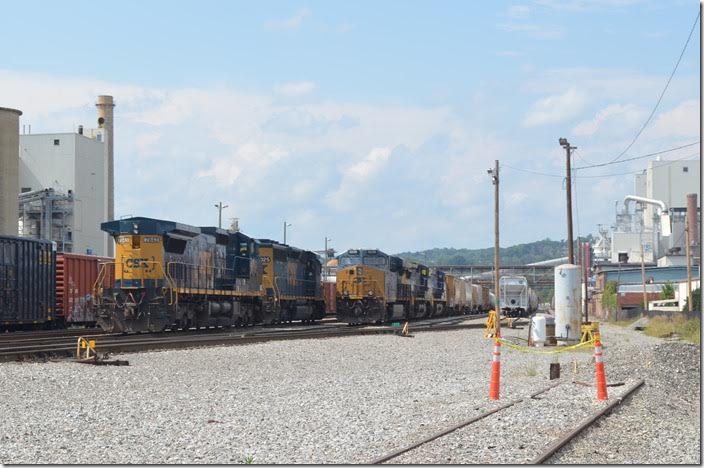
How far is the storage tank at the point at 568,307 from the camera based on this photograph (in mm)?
28281

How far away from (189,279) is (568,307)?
12013 mm

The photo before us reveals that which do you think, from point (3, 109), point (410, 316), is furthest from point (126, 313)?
point (3, 109)

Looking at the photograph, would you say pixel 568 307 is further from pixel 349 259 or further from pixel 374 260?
pixel 349 259

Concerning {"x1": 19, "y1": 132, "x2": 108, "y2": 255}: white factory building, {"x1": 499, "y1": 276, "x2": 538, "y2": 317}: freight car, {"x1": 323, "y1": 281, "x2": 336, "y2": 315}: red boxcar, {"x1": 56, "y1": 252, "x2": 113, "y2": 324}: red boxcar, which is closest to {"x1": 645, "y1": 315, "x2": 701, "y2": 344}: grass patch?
{"x1": 499, "y1": 276, "x2": 538, "y2": 317}: freight car

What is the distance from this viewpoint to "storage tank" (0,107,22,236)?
70.1 metres

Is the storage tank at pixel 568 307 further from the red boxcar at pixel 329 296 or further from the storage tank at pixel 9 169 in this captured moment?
the storage tank at pixel 9 169

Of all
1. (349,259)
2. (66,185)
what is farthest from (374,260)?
(66,185)

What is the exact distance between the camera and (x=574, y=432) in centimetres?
1071

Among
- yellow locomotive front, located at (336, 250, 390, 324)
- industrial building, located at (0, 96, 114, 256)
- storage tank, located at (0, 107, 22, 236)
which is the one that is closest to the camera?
yellow locomotive front, located at (336, 250, 390, 324)

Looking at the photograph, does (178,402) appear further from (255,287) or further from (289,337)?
(255,287)

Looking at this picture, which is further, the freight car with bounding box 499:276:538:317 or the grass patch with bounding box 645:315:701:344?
the freight car with bounding box 499:276:538:317

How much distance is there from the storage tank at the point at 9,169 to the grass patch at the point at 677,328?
4514 centimetres

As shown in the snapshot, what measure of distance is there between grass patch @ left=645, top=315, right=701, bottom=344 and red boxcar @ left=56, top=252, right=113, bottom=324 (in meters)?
22.2

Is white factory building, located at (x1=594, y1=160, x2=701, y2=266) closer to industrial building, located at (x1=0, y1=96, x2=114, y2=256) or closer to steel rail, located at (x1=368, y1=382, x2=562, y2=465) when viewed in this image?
industrial building, located at (x1=0, y1=96, x2=114, y2=256)
